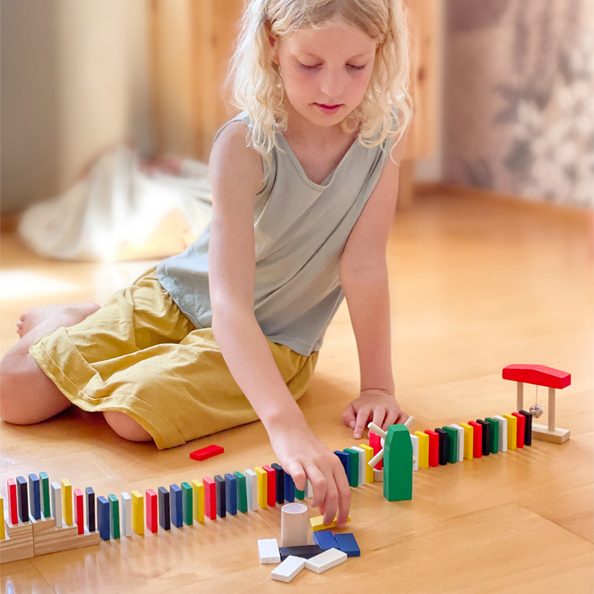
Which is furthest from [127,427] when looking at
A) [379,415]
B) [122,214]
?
[122,214]

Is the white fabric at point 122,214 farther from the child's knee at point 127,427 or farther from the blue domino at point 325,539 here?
the blue domino at point 325,539

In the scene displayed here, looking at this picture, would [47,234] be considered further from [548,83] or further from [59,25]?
[548,83]

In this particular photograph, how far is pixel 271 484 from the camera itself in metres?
1.01

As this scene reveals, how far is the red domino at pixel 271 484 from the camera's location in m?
1.01

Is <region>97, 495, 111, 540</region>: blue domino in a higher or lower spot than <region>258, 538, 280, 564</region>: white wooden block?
higher

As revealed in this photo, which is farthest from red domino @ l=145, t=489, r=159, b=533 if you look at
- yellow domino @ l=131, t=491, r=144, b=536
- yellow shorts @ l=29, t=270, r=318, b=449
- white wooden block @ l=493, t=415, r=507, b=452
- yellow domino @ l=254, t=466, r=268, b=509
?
white wooden block @ l=493, t=415, r=507, b=452

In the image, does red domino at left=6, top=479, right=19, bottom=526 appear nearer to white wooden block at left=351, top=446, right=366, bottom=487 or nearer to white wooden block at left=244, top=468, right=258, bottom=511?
white wooden block at left=244, top=468, right=258, bottom=511

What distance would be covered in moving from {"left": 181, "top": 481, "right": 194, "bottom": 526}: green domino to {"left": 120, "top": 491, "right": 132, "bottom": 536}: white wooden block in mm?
51

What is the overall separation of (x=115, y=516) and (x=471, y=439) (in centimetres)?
42

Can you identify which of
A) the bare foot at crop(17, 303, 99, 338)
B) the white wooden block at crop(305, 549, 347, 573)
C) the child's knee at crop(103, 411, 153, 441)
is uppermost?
the bare foot at crop(17, 303, 99, 338)

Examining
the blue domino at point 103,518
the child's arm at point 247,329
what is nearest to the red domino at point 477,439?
the child's arm at point 247,329

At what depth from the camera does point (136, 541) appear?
3.07 feet

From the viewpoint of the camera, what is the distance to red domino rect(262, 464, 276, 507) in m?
1.01

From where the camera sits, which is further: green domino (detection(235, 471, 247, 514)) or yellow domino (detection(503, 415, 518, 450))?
yellow domino (detection(503, 415, 518, 450))
